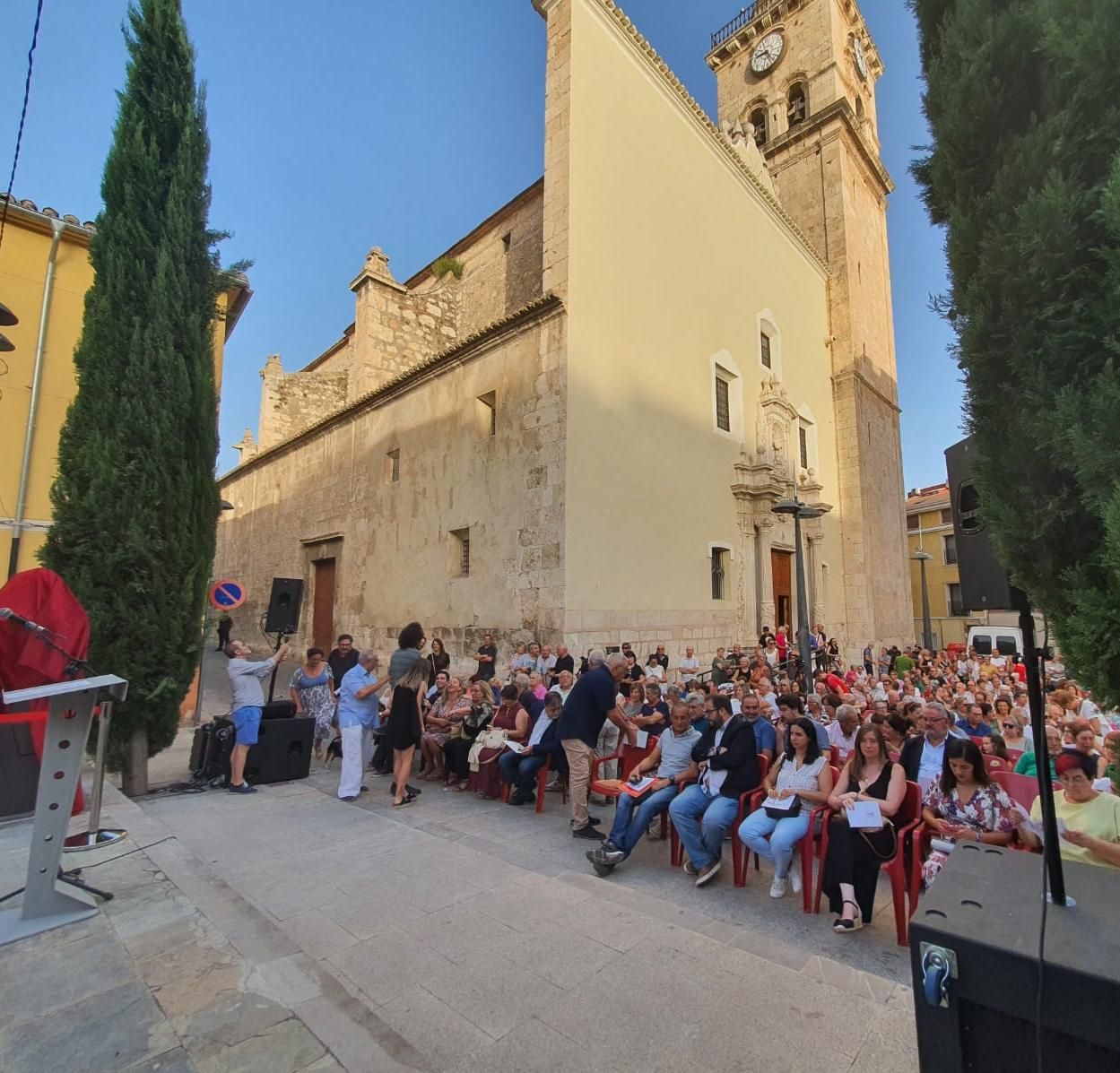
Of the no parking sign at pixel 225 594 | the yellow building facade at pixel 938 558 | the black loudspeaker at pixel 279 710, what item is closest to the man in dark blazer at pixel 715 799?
the black loudspeaker at pixel 279 710

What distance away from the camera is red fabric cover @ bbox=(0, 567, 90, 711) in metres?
3.08

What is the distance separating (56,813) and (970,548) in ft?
13.8

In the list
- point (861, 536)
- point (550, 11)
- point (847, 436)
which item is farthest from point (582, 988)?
point (847, 436)

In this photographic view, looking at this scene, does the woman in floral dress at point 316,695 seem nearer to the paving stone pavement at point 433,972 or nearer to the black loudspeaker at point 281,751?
the black loudspeaker at point 281,751

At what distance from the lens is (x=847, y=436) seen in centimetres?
1973

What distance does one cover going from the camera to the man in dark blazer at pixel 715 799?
4.07m

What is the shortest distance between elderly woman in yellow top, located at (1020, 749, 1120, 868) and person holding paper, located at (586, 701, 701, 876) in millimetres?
2157

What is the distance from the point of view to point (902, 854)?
343cm

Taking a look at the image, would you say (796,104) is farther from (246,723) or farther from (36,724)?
(36,724)

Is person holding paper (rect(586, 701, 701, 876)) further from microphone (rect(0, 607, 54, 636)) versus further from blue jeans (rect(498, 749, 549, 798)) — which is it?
microphone (rect(0, 607, 54, 636))

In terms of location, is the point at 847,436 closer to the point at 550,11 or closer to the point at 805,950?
the point at 550,11

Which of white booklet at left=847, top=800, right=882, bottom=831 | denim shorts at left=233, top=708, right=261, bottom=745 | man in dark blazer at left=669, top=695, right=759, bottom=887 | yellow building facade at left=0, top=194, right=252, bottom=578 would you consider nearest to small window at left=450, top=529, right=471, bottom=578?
yellow building facade at left=0, top=194, right=252, bottom=578

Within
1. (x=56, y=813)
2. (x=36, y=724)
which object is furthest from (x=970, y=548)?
(x=36, y=724)

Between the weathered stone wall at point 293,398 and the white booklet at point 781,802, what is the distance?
832 inches
